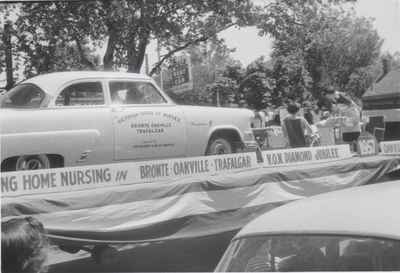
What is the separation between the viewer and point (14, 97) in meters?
4.50

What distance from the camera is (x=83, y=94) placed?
4.73 m

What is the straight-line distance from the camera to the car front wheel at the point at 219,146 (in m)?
5.87

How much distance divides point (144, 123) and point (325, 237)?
2.97 metres

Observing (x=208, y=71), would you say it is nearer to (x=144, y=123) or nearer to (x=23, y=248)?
(x=144, y=123)

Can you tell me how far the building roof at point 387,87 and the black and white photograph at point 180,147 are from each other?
270 centimetres

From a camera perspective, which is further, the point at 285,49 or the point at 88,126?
the point at 285,49

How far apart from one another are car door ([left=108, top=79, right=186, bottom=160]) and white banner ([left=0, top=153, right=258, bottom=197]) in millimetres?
540

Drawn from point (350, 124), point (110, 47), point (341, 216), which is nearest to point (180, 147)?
point (110, 47)

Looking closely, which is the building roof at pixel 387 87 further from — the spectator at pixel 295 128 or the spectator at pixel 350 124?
the spectator at pixel 295 128

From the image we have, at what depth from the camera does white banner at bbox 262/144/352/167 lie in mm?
5035

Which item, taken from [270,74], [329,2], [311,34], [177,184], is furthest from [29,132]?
[329,2]

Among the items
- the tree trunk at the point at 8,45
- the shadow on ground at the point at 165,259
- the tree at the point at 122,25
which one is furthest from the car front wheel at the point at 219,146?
the tree trunk at the point at 8,45

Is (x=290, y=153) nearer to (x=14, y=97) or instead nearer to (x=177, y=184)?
(x=177, y=184)

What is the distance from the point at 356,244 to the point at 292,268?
0.30 metres
